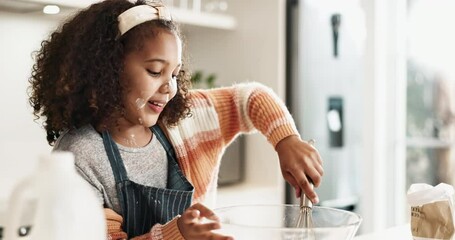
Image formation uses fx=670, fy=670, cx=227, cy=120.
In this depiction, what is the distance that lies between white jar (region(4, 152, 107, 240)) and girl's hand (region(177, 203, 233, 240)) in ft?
0.84

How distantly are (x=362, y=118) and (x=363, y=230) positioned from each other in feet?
1.65

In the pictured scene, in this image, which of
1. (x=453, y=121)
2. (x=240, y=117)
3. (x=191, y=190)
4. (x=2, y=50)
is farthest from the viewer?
(x=453, y=121)

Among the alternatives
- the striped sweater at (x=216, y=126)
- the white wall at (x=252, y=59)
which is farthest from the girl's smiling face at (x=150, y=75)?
the white wall at (x=252, y=59)

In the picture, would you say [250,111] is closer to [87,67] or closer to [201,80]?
[87,67]

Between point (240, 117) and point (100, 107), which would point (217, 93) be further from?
point (100, 107)

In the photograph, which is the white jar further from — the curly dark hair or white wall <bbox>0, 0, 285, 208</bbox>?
white wall <bbox>0, 0, 285, 208</bbox>

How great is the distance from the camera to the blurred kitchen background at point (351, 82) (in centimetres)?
289

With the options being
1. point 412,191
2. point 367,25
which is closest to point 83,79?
point 412,191

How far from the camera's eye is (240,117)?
1.36 m

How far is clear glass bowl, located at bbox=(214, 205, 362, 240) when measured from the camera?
90 cm

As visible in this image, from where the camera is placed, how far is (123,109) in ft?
3.57

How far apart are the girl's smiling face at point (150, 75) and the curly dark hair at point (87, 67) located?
1 cm

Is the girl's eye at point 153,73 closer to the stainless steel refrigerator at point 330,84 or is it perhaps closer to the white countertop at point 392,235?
the white countertop at point 392,235

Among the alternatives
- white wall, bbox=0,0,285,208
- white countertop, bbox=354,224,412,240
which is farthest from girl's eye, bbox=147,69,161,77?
white wall, bbox=0,0,285,208
